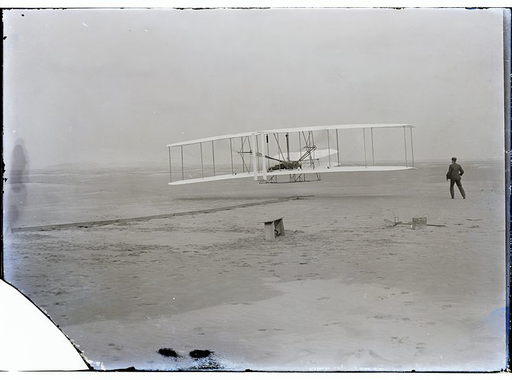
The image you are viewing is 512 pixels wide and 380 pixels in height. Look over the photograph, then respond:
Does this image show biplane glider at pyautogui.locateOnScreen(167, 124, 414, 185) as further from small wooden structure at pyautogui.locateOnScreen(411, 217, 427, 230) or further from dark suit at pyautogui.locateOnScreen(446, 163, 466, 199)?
small wooden structure at pyautogui.locateOnScreen(411, 217, 427, 230)

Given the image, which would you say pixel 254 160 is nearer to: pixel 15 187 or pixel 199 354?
pixel 199 354

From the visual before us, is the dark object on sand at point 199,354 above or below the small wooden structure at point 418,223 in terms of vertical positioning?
below

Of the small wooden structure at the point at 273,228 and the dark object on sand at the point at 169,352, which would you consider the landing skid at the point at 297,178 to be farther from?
the dark object on sand at the point at 169,352

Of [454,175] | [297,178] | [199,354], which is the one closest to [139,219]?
[199,354]

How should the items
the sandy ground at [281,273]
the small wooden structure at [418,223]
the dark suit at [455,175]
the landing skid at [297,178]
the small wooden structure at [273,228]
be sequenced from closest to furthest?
the sandy ground at [281,273] → the dark suit at [455,175] → the small wooden structure at [418,223] → the small wooden structure at [273,228] → the landing skid at [297,178]

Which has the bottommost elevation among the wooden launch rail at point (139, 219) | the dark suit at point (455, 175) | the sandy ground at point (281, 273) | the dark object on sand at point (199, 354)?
the dark object on sand at point (199, 354)

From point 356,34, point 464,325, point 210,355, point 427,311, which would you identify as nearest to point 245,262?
point 210,355

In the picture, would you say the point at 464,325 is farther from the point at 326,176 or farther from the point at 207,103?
the point at 207,103

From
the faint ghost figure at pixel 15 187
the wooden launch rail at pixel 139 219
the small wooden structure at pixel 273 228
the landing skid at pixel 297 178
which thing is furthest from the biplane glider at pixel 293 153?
the faint ghost figure at pixel 15 187
